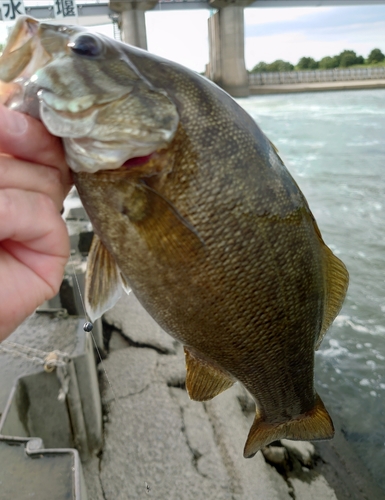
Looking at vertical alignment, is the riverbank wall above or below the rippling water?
above

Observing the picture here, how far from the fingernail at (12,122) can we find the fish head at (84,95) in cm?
6

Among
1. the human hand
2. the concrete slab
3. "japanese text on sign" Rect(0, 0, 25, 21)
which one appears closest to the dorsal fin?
the human hand

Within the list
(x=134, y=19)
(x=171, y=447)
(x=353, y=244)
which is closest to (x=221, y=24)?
(x=134, y=19)

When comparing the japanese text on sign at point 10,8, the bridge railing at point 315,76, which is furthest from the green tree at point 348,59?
the japanese text on sign at point 10,8

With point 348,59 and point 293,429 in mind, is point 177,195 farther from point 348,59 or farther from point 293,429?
point 348,59

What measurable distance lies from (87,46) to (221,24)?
40035mm

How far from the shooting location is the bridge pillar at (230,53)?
35594mm

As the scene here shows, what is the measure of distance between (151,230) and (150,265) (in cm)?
12

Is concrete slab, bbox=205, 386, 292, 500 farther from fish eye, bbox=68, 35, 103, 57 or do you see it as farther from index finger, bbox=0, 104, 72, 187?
fish eye, bbox=68, 35, 103, 57

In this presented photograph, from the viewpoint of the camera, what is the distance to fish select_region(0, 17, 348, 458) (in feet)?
3.74

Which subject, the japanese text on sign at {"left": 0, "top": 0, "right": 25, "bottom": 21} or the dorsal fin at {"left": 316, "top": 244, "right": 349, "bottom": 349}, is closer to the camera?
the dorsal fin at {"left": 316, "top": 244, "right": 349, "bottom": 349}

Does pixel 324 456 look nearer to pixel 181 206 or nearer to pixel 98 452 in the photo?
pixel 98 452

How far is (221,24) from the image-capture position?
120 ft

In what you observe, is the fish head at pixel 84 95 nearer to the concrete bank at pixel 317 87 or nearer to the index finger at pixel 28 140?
the index finger at pixel 28 140
